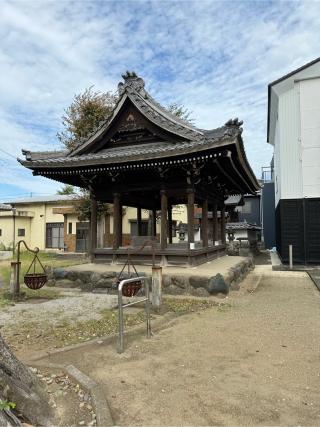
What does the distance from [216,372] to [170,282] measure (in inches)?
209

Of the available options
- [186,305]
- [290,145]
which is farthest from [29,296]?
[290,145]

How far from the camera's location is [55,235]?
94.4 ft

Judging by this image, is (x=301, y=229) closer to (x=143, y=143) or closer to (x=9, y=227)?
(x=143, y=143)

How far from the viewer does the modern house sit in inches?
602

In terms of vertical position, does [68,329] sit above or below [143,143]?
below

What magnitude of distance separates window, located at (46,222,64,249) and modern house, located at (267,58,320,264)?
1841 cm

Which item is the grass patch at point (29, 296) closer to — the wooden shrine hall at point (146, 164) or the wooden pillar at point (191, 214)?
the wooden shrine hall at point (146, 164)

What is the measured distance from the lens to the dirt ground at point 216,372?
318 cm

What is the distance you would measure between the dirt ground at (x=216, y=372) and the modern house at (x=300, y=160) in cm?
922

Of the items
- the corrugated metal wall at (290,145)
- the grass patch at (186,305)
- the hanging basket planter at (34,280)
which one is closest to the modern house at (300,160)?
the corrugated metal wall at (290,145)

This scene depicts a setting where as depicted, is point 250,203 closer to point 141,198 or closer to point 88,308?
point 141,198

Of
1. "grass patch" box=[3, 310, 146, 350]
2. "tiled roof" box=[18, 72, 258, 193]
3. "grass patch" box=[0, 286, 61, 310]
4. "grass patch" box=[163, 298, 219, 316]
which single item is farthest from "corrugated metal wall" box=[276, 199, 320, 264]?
"grass patch" box=[3, 310, 146, 350]

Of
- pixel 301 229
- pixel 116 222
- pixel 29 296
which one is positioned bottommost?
pixel 29 296

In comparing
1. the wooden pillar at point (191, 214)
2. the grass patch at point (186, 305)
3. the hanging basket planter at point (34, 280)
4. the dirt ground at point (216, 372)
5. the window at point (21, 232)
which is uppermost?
the wooden pillar at point (191, 214)
